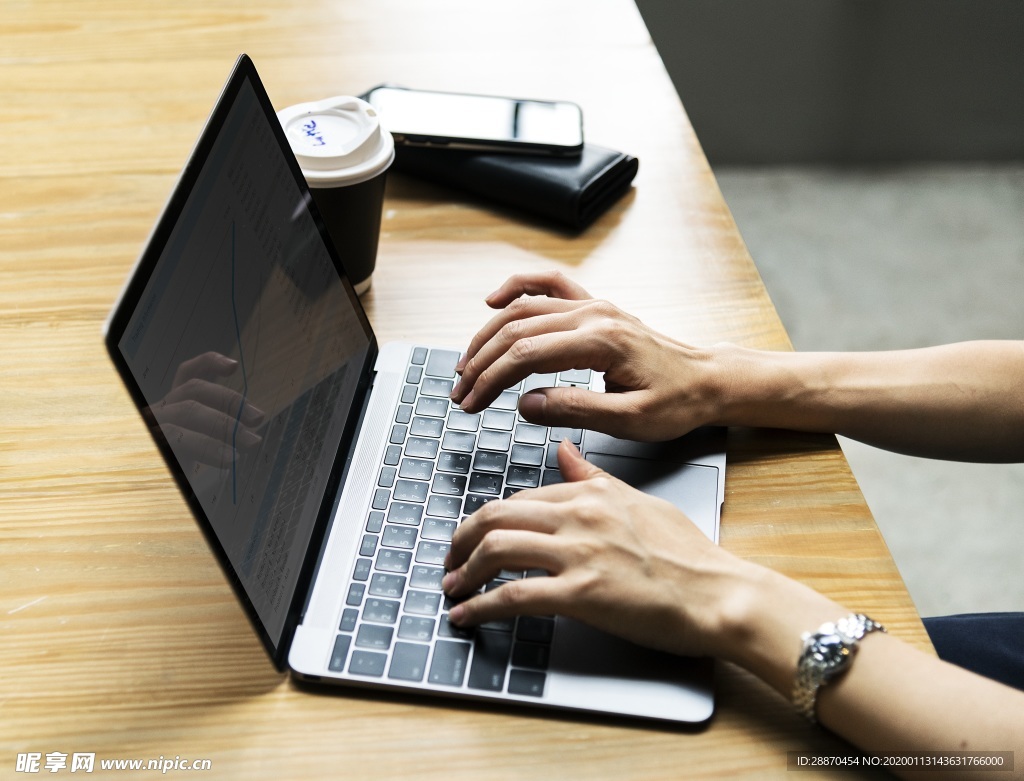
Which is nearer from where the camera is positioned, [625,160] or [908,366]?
[908,366]

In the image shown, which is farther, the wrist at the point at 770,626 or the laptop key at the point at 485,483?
the laptop key at the point at 485,483

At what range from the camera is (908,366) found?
0.71m

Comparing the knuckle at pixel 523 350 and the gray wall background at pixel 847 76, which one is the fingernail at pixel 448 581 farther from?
the gray wall background at pixel 847 76

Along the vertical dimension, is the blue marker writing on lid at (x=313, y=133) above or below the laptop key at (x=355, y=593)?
above

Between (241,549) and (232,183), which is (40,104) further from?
(241,549)

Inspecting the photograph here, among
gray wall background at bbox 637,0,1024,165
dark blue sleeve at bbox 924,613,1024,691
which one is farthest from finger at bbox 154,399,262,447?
gray wall background at bbox 637,0,1024,165

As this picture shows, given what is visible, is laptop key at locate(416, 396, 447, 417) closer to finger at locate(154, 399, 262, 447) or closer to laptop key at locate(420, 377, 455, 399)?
laptop key at locate(420, 377, 455, 399)

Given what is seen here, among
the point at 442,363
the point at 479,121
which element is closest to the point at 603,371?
the point at 442,363

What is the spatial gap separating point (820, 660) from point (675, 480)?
0.18 metres

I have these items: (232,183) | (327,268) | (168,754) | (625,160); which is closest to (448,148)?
(625,160)

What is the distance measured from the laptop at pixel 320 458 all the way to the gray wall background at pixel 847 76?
161 centimetres

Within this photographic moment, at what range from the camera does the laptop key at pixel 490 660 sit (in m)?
0.54

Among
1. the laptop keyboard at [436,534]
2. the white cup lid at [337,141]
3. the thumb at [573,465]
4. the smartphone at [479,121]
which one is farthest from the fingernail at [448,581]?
the smartphone at [479,121]

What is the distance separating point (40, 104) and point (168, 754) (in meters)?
0.81
